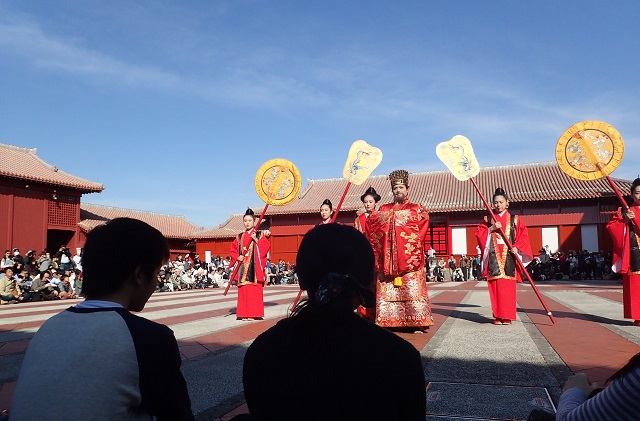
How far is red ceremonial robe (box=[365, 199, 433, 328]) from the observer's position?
5.04 m

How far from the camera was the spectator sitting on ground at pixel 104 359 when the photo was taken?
48.4 inches

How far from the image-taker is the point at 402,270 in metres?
5.05

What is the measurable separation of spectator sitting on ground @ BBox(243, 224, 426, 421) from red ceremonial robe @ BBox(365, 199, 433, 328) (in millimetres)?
3948

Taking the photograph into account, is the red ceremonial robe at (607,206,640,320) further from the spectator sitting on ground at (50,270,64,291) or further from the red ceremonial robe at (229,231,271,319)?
the spectator sitting on ground at (50,270,64,291)

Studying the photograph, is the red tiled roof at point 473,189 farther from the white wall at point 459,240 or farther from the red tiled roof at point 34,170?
the red tiled roof at point 34,170

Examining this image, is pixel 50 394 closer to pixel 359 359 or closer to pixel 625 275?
pixel 359 359

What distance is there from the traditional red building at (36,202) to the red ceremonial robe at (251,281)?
15.7m

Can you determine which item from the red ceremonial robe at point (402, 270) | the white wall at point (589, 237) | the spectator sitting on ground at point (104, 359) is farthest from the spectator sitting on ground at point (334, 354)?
the white wall at point (589, 237)

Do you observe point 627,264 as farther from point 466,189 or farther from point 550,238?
point 466,189

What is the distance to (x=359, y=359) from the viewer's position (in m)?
1.07

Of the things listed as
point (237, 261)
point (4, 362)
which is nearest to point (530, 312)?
point (237, 261)

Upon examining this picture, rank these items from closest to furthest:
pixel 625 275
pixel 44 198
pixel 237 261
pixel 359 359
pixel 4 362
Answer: pixel 359 359 < pixel 4 362 < pixel 625 275 < pixel 237 261 < pixel 44 198

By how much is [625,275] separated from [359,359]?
5.53m

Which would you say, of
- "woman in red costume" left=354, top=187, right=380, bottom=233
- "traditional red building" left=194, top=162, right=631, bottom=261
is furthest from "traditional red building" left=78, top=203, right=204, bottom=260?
"woman in red costume" left=354, top=187, right=380, bottom=233
